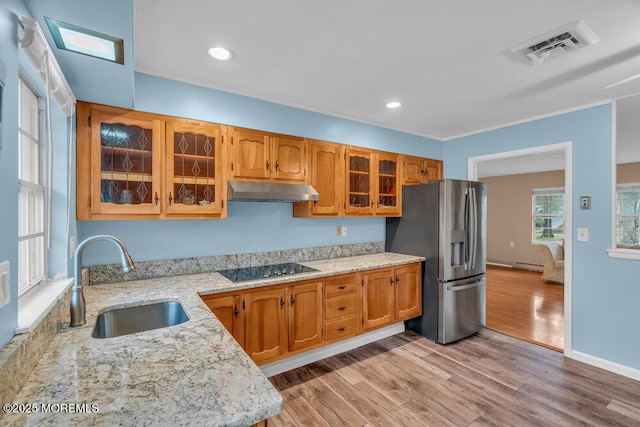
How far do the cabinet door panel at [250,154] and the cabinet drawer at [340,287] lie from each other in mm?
1120

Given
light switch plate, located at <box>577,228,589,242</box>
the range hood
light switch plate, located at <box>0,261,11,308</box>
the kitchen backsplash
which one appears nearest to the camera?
light switch plate, located at <box>0,261,11,308</box>

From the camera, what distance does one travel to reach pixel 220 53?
6.61 ft

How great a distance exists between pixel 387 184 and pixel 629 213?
15.4 feet

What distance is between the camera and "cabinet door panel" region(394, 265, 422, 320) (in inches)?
126

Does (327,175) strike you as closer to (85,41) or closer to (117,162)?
(117,162)

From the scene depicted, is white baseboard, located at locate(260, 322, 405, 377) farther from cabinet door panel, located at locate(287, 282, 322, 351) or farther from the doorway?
the doorway

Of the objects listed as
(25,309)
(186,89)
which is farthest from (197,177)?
(25,309)

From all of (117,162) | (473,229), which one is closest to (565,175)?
(473,229)

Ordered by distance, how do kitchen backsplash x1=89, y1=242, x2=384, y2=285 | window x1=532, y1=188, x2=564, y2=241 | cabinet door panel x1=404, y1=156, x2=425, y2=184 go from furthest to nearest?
window x1=532, y1=188, x2=564, y2=241
cabinet door panel x1=404, y1=156, x2=425, y2=184
kitchen backsplash x1=89, y1=242, x2=384, y2=285

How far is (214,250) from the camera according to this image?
265 cm

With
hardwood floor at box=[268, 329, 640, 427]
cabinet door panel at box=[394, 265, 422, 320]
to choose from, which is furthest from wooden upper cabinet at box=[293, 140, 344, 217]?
hardwood floor at box=[268, 329, 640, 427]

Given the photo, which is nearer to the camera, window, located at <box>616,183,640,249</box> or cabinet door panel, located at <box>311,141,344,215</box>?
cabinet door panel, located at <box>311,141,344,215</box>

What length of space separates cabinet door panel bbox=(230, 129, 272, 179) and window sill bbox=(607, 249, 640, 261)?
10.3ft

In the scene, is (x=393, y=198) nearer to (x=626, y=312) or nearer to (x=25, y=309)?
(x=626, y=312)
